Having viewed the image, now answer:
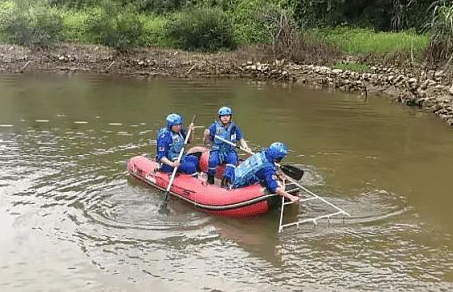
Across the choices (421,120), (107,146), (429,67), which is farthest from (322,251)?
(429,67)

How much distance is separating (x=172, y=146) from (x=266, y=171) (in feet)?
5.41

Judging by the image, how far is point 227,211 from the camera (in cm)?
851

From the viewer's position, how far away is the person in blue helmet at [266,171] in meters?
8.32

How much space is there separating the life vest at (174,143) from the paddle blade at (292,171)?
1503 mm

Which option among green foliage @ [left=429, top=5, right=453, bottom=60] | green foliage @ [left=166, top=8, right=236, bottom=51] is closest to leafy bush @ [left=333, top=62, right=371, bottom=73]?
green foliage @ [left=429, top=5, right=453, bottom=60]

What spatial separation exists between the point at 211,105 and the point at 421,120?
16.3 ft

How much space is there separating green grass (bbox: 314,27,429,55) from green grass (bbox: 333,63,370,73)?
0.97m

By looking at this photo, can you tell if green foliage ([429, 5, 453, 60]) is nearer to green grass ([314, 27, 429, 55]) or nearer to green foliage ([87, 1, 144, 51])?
green grass ([314, 27, 429, 55])

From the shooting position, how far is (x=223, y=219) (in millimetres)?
8516

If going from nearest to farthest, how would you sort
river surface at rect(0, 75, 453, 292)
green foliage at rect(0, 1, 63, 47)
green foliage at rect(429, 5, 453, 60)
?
1. river surface at rect(0, 75, 453, 292)
2. green foliage at rect(429, 5, 453, 60)
3. green foliage at rect(0, 1, 63, 47)

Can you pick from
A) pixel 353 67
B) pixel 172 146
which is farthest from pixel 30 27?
pixel 172 146

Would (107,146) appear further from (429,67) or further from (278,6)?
(278,6)

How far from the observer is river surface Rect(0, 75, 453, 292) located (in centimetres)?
700

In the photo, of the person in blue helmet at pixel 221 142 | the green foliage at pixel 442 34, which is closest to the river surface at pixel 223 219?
the person in blue helmet at pixel 221 142
